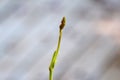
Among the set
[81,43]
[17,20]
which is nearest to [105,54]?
[81,43]

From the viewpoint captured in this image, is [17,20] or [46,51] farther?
[17,20]

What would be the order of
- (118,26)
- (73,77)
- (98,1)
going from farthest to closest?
(98,1) < (118,26) < (73,77)

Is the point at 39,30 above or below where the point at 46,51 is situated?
above

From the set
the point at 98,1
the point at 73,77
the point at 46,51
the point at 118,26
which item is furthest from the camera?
the point at 98,1

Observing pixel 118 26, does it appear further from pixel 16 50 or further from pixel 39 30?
pixel 16 50

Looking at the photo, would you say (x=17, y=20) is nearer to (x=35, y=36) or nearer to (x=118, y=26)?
(x=35, y=36)

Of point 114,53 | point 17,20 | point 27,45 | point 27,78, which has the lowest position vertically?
point 114,53
